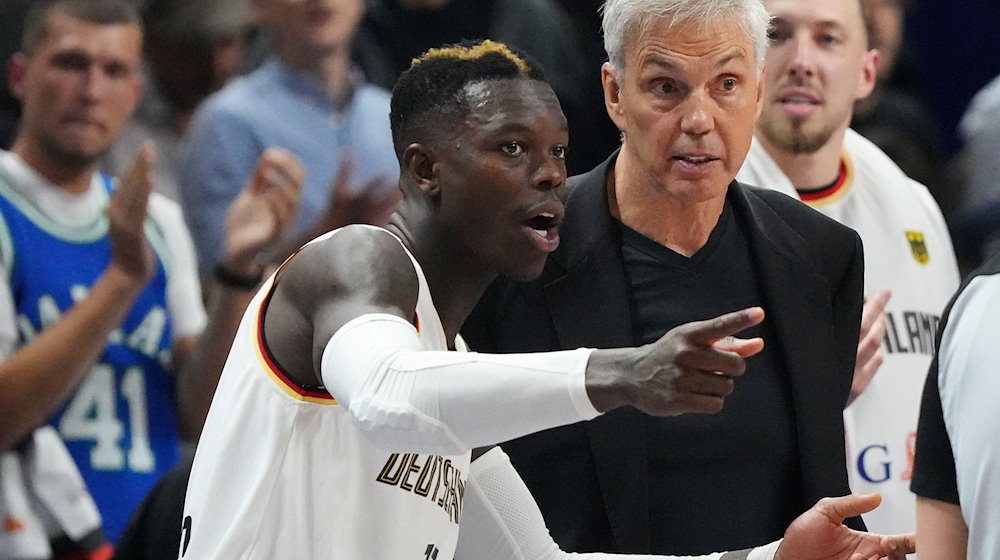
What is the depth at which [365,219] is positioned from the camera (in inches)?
208

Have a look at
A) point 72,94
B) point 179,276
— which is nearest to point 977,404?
point 179,276

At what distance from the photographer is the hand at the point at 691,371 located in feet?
8.11

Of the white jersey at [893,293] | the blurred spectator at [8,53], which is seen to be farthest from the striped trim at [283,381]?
the blurred spectator at [8,53]

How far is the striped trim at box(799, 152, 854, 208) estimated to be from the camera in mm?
4867

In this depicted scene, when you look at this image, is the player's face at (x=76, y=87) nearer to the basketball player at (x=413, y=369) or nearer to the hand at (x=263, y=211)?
the hand at (x=263, y=211)

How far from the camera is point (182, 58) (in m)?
6.20

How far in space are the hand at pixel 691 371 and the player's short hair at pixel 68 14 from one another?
334 centimetres

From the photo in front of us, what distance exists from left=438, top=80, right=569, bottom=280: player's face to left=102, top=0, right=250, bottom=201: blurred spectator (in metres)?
3.13

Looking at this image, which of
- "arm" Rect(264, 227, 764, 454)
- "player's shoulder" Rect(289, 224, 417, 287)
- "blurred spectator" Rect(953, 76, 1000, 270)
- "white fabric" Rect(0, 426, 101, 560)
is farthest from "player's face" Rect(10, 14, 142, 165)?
"blurred spectator" Rect(953, 76, 1000, 270)

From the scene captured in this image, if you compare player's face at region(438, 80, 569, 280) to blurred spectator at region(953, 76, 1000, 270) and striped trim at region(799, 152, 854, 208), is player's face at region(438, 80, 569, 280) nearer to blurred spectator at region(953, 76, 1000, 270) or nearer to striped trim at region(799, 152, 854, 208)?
striped trim at region(799, 152, 854, 208)

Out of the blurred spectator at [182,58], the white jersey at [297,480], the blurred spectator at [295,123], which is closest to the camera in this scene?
the white jersey at [297,480]

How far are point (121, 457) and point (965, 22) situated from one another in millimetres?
5040

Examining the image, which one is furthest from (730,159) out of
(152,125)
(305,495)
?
(152,125)

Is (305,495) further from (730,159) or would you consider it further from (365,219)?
(365,219)
